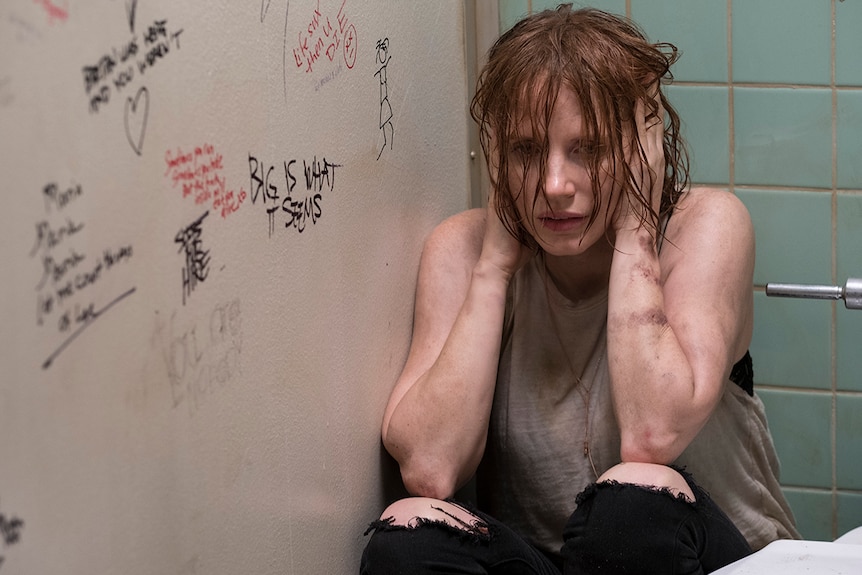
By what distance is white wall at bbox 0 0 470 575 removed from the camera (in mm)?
609

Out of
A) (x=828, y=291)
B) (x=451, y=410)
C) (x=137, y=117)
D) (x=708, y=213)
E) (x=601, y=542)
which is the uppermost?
(x=137, y=117)

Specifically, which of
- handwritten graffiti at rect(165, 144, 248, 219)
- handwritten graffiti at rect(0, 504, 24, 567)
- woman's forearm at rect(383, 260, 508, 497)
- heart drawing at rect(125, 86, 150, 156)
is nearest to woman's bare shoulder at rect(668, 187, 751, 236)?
woman's forearm at rect(383, 260, 508, 497)

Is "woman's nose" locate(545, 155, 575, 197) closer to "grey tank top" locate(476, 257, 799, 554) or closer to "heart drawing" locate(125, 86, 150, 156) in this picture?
"grey tank top" locate(476, 257, 799, 554)

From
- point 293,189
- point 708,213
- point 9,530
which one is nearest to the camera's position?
point 9,530

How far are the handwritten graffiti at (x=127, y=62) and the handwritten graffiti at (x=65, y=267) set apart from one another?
6 cm

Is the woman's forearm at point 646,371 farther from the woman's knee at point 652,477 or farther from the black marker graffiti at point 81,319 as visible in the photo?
the black marker graffiti at point 81,319

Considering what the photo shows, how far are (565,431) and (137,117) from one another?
71 centimetres

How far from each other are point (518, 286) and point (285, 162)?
18.5 inches

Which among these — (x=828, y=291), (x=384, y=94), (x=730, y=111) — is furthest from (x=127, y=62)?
(x=730, y=111)

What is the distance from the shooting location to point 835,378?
58.8 inches

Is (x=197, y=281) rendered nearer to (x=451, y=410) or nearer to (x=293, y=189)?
(x=293, y=189)

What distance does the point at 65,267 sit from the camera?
2.07 ft

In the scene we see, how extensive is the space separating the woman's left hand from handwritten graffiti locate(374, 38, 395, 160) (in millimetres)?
271

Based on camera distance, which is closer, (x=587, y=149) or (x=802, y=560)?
(x=802, y=560)
